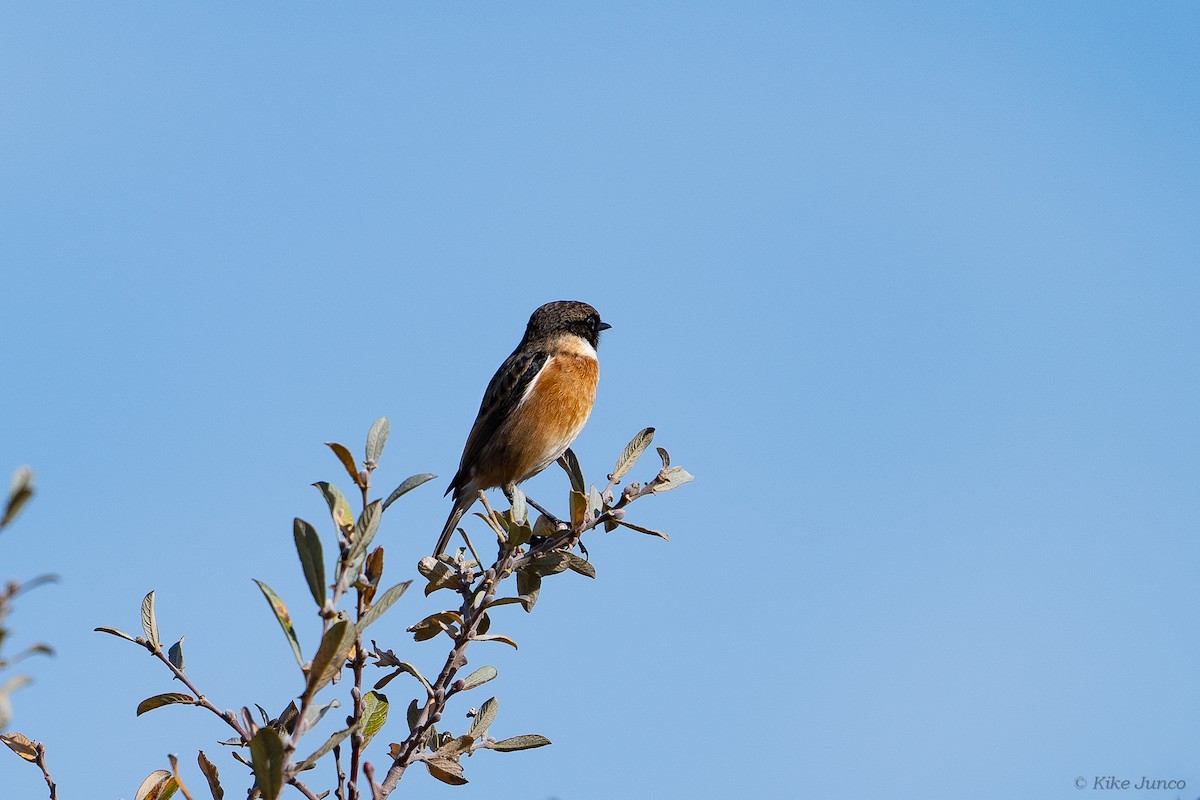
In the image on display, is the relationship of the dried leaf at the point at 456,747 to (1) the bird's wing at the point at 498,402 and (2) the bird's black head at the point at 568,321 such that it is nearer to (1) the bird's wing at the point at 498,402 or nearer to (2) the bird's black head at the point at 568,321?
(1) the bird's wing at the point at 498,402

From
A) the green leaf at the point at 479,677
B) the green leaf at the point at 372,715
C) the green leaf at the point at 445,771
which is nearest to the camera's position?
the green leaf at the point at 372,715

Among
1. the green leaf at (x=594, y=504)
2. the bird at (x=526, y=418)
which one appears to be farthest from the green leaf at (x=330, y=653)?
the bird at (x=526, y=418)

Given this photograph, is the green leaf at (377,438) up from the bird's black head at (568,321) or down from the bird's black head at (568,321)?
down

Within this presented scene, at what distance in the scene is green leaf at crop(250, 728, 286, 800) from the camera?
2287 millimetres

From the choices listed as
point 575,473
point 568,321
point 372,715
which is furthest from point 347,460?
point 568,321

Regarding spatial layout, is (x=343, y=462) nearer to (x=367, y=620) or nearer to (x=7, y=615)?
(x=367, y=620)

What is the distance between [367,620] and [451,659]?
93 centimetres

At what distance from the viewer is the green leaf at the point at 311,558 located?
8.04 feet

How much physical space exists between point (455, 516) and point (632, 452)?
3.49 m

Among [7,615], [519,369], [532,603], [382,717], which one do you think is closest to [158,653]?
[382,717]

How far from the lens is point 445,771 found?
326 cm

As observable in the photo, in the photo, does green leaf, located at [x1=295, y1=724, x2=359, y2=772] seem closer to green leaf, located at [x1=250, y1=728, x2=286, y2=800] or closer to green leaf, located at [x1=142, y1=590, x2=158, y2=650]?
green leaf, located at [x1=250, y1=728, x2=286, y2=800]

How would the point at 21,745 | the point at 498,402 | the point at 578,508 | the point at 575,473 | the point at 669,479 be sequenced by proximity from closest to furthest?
the point at 21,745, the point at 578,508, the point at 669,479, the point at 575,473, the point at 498,402

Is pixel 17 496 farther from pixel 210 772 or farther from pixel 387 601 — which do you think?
pixel 210 772
